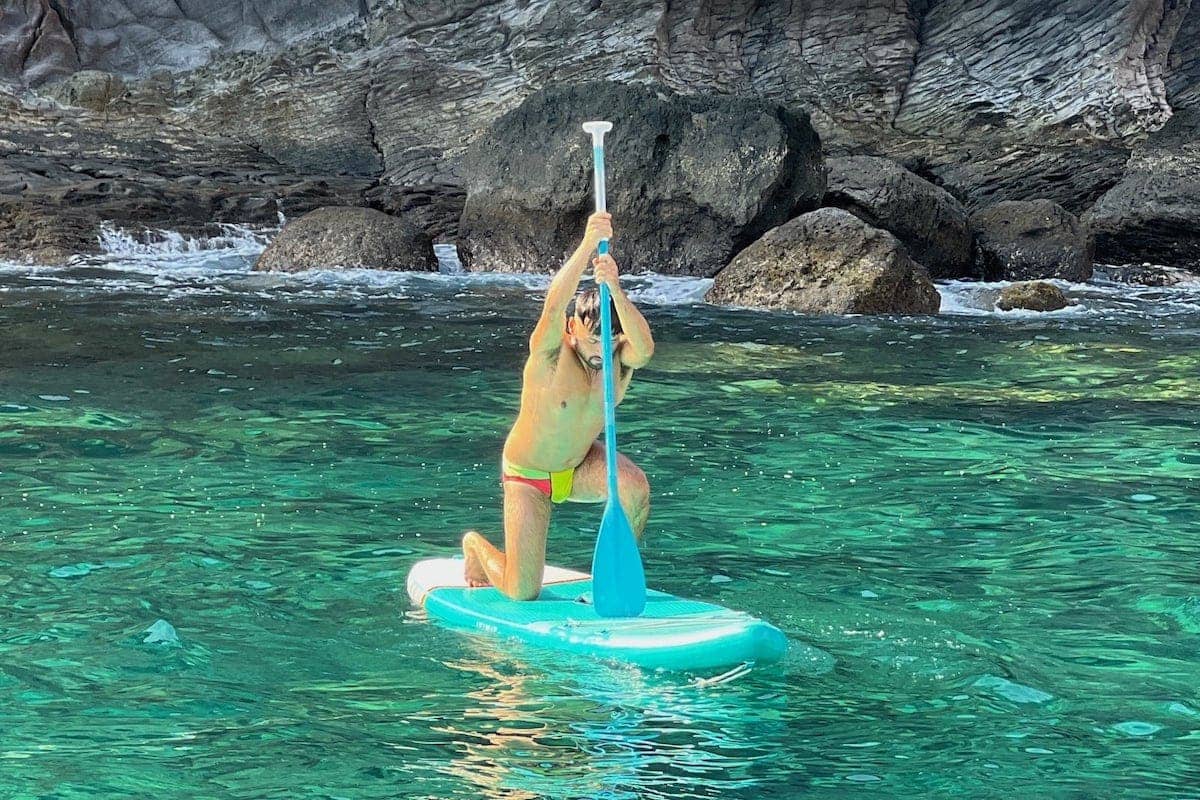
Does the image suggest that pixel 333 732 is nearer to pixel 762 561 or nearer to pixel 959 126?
pixel 762 561

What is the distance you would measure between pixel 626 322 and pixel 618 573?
0.82m

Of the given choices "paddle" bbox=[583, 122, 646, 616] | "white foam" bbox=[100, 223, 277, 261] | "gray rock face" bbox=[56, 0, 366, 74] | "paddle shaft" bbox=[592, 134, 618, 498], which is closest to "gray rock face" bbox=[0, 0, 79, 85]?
"gray rock face" bbox=[56, 0, 366, 74]

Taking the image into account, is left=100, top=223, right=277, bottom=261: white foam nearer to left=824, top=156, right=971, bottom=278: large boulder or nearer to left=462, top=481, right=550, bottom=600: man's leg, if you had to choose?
left=824, top=156, right=971, bottom=278: large boulder

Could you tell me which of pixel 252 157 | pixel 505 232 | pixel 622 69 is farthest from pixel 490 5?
pixel 505 232

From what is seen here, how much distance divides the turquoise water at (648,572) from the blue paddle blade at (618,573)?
1.08 ft

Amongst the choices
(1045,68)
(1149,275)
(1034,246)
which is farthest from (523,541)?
(1045,68)

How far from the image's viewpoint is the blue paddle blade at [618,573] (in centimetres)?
475

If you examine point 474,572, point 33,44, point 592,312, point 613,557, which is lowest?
point 474,572

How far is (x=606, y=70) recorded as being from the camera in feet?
81.1

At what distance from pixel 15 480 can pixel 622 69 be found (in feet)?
62.3

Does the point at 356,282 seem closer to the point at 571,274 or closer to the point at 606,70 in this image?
the point at 606,70

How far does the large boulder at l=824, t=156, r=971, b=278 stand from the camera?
16.7 meters

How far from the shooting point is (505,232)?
17.3m

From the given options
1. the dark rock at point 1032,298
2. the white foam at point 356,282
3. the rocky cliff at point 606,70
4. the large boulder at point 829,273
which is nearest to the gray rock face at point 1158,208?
the white foam at point 356,282
